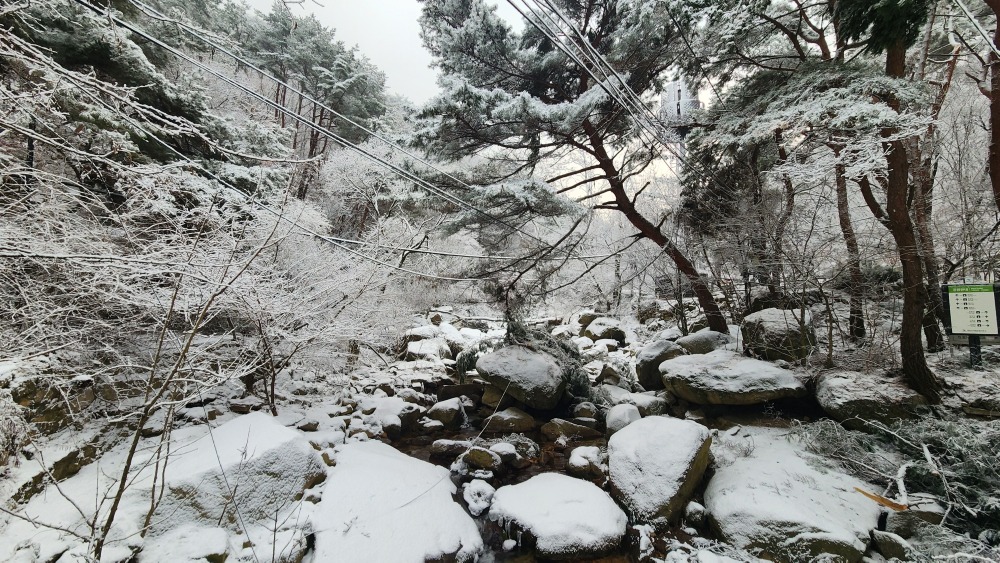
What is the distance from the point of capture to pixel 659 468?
3.91 m

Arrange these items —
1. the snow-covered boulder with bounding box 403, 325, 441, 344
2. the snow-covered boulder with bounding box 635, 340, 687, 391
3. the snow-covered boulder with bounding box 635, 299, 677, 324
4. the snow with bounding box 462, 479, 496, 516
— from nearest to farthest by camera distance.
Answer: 1. the snow with bounding box 462, 479, 496, 516
2. the snow-covered boulder with bounding box 635, 340, 687, 391
3. the snow-covered boulder with bounding box 403, 325, 441, 344
4. the snow-covered boulder with bounding box 635, 299, 677, 324

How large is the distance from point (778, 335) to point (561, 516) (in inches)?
170

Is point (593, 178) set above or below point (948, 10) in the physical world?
below

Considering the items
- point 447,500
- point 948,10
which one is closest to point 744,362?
point 447,500

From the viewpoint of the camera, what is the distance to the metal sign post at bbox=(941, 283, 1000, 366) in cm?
379

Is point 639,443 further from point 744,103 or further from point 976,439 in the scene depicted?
point 744,103

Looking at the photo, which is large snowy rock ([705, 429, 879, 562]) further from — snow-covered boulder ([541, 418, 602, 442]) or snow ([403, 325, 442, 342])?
snow ([403, 325, 442, 342])

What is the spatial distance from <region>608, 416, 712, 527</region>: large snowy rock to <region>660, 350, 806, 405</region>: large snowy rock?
1090 mm

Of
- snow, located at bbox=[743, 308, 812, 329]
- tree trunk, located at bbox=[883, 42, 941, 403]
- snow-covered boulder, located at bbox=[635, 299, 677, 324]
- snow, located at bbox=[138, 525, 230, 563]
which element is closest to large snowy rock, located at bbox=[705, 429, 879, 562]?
tree trunk, located at bbox=[883, 42, 941, 403]

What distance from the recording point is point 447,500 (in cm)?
408

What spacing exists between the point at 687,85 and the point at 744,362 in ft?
16.1

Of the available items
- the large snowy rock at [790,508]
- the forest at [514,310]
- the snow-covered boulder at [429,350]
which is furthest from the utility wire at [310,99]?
the snow-covered boulder at [429,350]

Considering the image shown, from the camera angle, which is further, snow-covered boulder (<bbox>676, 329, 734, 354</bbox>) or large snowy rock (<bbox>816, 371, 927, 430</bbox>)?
snow-covered boulder (<bbox>676, 329, 734, 354</bbox>)

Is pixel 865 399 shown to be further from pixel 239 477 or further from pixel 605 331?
pixel 605 331
